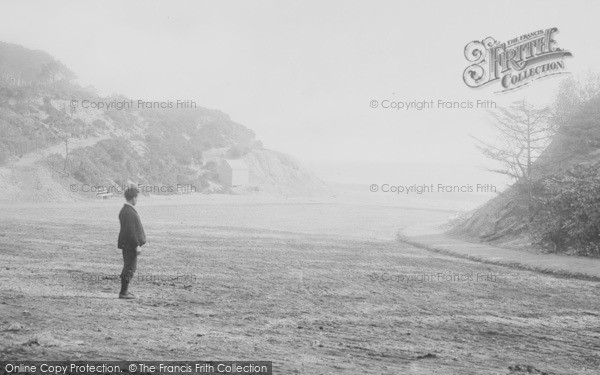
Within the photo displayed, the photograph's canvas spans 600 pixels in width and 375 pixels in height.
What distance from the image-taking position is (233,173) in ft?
175

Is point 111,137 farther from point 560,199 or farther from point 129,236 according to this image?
point 129,236

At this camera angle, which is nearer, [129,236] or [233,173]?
[129,236]

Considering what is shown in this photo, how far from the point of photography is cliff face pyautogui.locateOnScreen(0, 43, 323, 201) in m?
37.5

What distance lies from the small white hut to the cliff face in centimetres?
119

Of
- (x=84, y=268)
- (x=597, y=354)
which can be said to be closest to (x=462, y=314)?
(x=597, y=354)

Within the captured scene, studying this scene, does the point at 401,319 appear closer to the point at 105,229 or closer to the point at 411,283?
the point at 411,283

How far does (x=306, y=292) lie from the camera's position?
356 inches

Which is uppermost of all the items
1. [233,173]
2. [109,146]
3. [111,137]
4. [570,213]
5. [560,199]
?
[111,137]

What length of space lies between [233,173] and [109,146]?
13696mm

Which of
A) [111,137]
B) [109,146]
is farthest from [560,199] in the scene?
[111,137]

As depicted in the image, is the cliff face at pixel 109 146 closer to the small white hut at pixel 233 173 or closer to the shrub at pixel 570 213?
the small white hut at pixel 233 173

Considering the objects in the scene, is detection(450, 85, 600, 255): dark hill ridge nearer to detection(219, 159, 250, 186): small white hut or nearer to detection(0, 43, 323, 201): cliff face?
detection(0, 43, 323, 201): cliff face

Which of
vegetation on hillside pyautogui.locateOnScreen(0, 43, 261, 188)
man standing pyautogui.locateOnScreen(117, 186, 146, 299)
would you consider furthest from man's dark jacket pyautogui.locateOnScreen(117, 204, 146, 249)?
vegetation on hillside pyautogui.locateOnScreen(0, 43, 261, 188)

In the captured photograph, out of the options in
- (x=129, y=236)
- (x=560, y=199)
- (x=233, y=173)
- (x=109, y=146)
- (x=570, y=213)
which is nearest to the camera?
(x=129, y=236)
